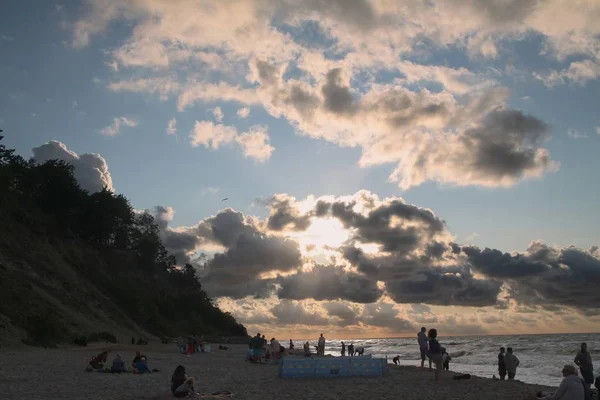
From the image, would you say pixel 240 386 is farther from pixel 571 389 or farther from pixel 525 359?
pixel 525 359

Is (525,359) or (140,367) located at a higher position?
(140,367)

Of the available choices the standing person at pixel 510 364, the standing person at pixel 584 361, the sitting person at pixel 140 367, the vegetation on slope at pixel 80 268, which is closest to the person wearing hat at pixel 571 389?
the standing person at pixel 584 361

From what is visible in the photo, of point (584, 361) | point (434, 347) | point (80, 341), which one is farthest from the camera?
point (80, 341)

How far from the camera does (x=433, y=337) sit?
19.1 meters

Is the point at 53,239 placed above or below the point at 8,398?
above

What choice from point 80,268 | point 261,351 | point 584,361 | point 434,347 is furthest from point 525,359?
point 80,268

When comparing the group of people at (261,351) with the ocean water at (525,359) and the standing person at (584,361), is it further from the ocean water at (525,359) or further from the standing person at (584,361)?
the standing person at (584,361)

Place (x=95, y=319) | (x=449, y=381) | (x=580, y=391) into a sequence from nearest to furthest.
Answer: (x=580, y=391) < (x=449, y=381) < (x=95, y=319)

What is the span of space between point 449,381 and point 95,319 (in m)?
46.5

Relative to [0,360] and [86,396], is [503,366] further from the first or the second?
[0,360]

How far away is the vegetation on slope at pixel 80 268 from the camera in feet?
156

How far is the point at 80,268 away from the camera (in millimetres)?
71625

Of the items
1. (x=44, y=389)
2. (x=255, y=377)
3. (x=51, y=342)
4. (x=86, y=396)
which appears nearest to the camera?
(x=86, y=396)

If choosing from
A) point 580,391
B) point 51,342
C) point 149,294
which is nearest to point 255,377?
point 580,391
